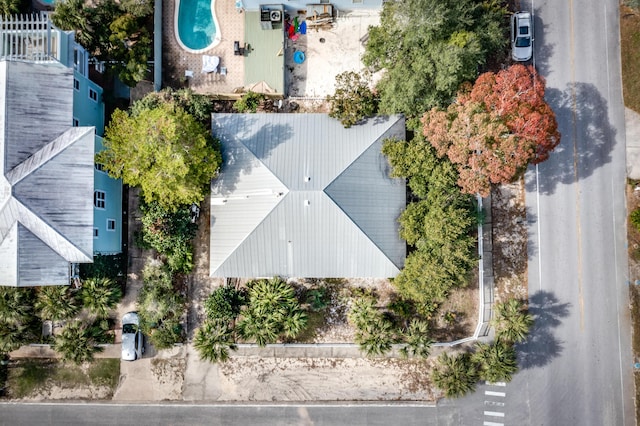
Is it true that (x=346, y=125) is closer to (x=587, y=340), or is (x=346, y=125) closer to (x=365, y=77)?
(x=365, y=77)

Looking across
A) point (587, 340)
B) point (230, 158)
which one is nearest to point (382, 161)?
point (230, 158)

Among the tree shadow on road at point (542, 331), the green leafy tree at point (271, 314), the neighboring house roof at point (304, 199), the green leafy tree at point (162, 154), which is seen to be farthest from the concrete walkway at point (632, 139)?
the green leafy tree at point (162, 154)

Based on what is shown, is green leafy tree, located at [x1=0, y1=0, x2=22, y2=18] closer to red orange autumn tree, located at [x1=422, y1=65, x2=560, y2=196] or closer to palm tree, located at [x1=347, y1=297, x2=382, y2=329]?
red orange autumn tree, located at [x1=422, y1=65, x2=560, y2=196]

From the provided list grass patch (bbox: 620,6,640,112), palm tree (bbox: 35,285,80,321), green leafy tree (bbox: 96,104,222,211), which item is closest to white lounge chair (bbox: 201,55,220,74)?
green leafy tree (bbox: 96,104,222,211)

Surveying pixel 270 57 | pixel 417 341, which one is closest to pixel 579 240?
pixel 417 341

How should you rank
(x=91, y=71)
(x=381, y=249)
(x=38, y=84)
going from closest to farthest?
1. (x=38, y=84)
2. (x=381, y=249)
3. (x=91, y=71)

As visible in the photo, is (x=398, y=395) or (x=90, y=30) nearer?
(x=90, y=30)
